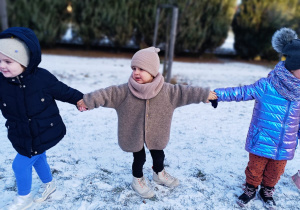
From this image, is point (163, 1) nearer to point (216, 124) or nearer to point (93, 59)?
point (93, 59)

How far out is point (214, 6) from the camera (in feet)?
35.3

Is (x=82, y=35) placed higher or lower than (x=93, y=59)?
higher

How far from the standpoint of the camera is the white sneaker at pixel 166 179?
8.64 feet

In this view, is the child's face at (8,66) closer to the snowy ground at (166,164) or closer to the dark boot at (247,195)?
the snowy ground at (166,164)

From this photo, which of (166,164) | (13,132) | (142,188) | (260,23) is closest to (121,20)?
(260,23)

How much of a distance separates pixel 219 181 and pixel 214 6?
9503 millimetres

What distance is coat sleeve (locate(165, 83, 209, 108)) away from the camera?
214 cm

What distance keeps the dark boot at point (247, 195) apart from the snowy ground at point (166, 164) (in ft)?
0.21

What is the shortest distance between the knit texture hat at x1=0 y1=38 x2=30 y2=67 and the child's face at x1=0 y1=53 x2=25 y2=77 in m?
0.03

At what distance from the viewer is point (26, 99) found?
76.2 inches

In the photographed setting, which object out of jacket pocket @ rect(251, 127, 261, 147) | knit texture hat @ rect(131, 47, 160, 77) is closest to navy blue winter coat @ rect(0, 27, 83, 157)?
knit texture hat @ rect(131, 47, 160, 77)

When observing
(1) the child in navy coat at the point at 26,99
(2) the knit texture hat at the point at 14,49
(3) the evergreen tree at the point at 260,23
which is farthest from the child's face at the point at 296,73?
(3) the evergreen tree at the point at 260,23

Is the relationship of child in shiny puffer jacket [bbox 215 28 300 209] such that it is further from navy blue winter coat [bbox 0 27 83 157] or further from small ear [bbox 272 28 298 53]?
navy blue winter coat [bbox 0 27 83 157]

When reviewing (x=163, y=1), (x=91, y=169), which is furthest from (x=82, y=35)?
(x=91, y=169)
